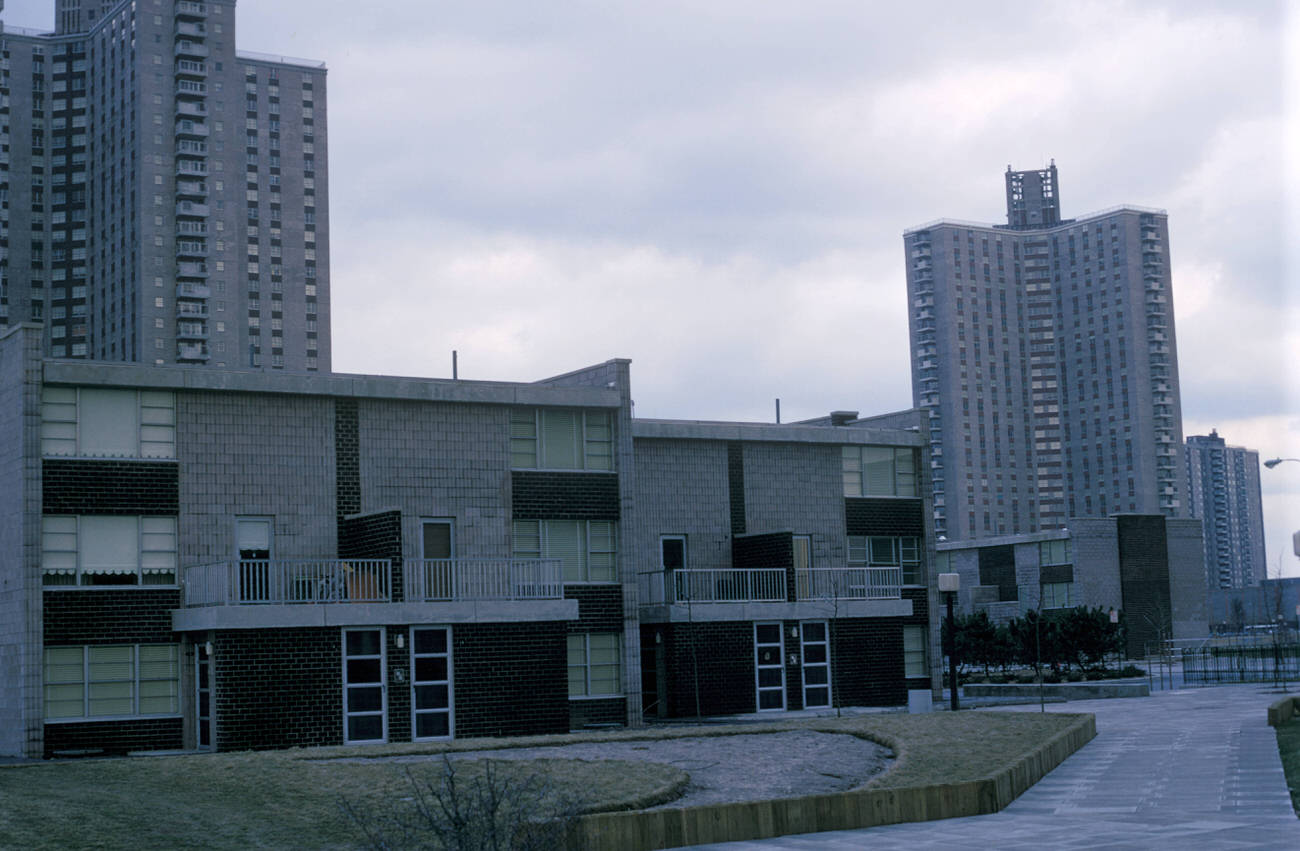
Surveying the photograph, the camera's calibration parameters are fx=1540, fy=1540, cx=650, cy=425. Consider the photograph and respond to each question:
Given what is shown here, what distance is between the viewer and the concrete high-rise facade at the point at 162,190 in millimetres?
149125

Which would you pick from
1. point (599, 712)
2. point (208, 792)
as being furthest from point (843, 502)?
point (208, 792)

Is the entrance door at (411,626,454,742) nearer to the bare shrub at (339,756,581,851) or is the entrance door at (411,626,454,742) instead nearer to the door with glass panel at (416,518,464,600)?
the door with glass panel at (416,518,464,600)

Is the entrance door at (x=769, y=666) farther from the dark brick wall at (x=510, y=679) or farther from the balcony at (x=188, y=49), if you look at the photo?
the balcony at (x=188, y=49)

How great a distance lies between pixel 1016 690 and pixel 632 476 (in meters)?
15.9

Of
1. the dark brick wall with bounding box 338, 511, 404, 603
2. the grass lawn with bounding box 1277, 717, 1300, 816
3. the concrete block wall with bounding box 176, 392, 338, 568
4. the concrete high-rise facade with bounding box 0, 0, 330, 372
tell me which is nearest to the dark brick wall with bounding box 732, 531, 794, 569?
the dark brick wall with bounding box 338, 511, 404, 603

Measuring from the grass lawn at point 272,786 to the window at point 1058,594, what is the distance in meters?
59.7

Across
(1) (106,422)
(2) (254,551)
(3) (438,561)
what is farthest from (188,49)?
(3) (438,561)

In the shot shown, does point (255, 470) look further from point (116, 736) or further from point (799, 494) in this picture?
point (799, 494)

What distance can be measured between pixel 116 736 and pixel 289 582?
4.79 meters

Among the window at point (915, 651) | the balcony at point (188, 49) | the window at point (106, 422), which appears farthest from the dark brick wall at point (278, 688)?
the balcony at point (188, 49)

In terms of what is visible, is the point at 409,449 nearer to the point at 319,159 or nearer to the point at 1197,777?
the point at 1197,777

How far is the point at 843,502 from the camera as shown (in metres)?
45.7

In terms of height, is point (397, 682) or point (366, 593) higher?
point (366, 593)

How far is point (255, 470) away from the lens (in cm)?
3441
